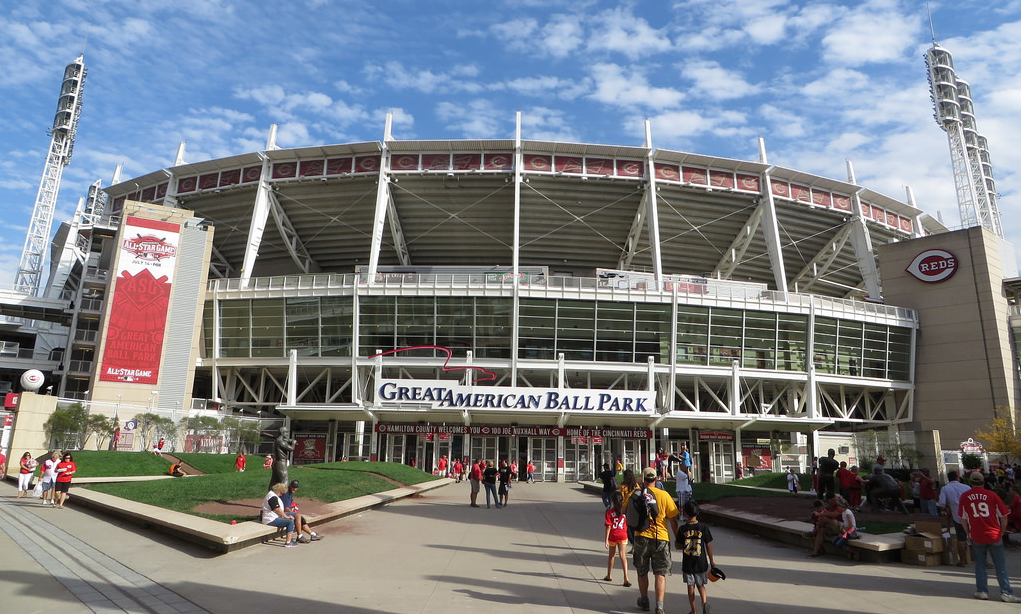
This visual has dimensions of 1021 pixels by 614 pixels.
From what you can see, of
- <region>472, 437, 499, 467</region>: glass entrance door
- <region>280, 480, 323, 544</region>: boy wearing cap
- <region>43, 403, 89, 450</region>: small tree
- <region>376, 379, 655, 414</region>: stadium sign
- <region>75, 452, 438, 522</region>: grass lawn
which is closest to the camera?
<region>280, 480, 323, 544</region>: boy wearing cap

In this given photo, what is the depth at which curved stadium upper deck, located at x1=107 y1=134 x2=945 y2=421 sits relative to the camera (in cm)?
4012

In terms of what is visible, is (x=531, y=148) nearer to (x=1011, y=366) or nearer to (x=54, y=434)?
(x=54, y=434)

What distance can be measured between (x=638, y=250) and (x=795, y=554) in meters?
40.5

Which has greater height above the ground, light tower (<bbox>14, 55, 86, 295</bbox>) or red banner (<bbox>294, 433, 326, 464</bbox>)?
light tower (<bbox>14, 55, 86, 295</bbox>)

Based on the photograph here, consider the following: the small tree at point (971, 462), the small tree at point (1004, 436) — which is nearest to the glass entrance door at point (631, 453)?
the small tree at point (971, 462)

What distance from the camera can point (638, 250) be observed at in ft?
168

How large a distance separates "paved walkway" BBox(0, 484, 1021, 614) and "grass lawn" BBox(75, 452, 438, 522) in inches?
89.9

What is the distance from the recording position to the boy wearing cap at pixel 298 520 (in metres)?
11.6

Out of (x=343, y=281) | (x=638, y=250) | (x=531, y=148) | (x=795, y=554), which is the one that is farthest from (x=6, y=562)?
(x=638, y=250)

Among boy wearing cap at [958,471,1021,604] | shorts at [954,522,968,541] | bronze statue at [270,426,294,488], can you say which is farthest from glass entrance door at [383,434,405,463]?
boy wearing cap at [958,471,1021,604]

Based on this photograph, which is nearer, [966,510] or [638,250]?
[966,510]

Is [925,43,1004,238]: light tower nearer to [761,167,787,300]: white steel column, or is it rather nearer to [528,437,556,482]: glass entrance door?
[761,167,787,300]: white steel column

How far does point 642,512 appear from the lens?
7.86 meters

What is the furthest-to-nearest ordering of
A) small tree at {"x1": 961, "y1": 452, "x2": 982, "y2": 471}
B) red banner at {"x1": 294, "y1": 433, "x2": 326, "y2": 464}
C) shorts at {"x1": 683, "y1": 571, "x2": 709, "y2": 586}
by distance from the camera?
1. red banner at {"x1": 294, "y1": 433, "x2": 326, "y2": 464}
2. small tree at {"x1": 961, "y1": 452, "x2": 982, "y2": 471}
3. shorts at {"x1": 683, "y1": 571, "x2": 709, "y2": 586}
